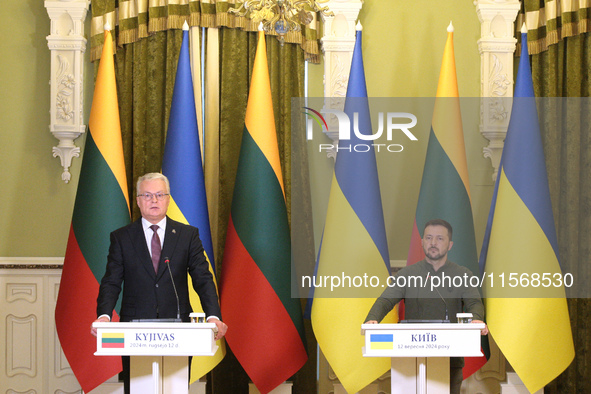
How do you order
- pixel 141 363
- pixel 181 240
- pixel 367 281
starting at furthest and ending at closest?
pixel 367 281
pixel 181 240
pixel 141 363

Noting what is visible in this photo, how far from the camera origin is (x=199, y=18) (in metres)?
4.36

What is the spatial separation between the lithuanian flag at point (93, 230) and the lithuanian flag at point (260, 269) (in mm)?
727

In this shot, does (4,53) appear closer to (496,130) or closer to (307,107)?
(307,107)

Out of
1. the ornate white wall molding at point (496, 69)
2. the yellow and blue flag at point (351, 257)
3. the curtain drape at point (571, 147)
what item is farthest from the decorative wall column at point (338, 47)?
the curtain drape at point (571, 147)

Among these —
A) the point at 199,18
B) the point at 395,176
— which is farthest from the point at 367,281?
the point at 199,18

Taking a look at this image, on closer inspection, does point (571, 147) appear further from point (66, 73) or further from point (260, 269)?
point (66, 73)

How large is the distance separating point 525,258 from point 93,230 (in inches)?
104

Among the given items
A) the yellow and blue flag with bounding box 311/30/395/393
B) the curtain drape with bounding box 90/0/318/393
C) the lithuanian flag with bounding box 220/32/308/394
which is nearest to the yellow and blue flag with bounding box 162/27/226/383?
the lithuanian flag with bounding box 220/32/308/394

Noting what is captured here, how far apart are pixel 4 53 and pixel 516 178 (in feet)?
12.0

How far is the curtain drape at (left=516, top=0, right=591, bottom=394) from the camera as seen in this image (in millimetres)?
4211

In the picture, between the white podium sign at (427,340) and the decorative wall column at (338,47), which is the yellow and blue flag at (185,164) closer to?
the decorative wall column at (338,47)

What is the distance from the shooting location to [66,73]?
434 centimetres

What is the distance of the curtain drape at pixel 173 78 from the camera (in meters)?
4.32

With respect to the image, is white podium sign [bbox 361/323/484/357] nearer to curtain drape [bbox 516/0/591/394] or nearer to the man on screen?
the man on screen
